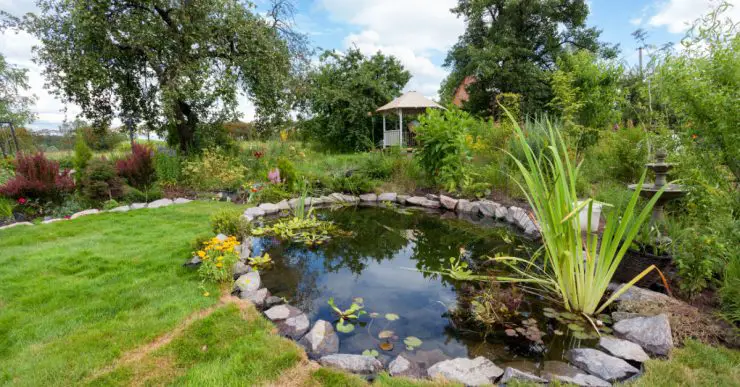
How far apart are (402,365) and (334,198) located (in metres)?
5.16

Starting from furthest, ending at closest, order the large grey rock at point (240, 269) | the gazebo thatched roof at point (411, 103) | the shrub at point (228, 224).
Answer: the gazebo thatched roof at point (411, 103) → the shrub at point (228, 224) → the large grey rock at point (240, 269)

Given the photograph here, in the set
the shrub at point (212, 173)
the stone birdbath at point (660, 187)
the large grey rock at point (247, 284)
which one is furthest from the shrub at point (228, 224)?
the stone birdbath at point (660, 187)

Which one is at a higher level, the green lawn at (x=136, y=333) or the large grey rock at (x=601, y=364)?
the green lawn at (x=136, y=333)

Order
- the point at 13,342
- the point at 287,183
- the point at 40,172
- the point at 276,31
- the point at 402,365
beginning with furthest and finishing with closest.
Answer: the point at 276,31 → the point at 287,183 → the point at 40,172 → the point at 13,342 → the point at 402,365

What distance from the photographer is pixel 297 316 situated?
2.44 m

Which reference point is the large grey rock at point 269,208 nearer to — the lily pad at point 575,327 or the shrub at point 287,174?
the shrub at point 287,174

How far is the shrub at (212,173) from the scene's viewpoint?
7.18 metres

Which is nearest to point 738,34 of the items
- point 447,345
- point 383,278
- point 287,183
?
point 447,345

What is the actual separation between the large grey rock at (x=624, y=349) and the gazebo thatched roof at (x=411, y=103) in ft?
36.4

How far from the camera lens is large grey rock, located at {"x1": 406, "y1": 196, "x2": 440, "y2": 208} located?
20.9ft

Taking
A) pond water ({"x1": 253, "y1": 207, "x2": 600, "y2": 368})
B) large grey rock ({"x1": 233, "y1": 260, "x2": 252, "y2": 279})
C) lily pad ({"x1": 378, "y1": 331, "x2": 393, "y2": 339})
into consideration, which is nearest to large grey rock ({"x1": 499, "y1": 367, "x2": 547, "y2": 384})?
pond water ({"x1": 253, "y1": 207, "x2": 600, "y2": 368})

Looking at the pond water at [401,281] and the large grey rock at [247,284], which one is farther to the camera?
the large grey rock at [247,284]

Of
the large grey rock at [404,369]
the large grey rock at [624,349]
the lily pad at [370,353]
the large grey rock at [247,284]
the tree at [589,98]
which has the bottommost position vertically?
the lily pad at [370,353]

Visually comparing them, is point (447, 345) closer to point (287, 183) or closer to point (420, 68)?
point (287, 183)
